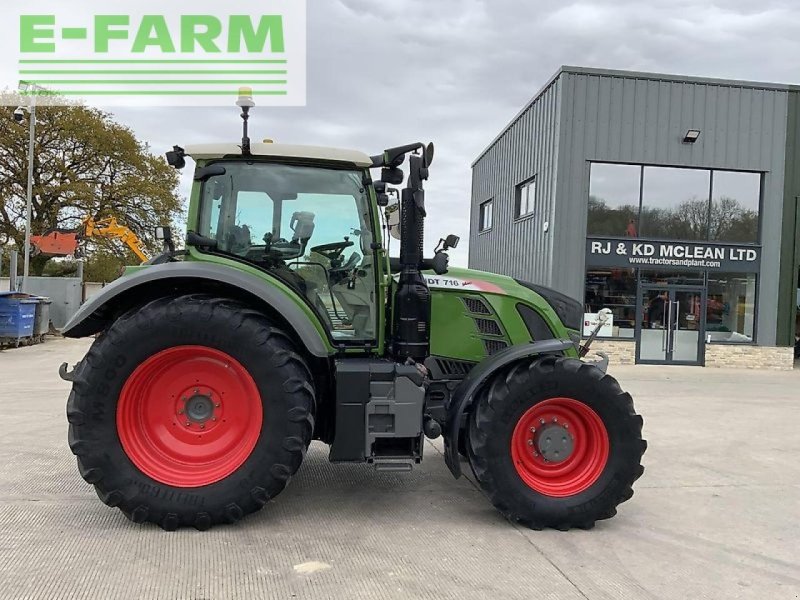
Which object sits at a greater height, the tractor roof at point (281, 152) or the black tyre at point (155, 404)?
the tractor roof at point (281, 152)

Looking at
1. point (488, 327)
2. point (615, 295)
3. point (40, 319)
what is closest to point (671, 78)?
point (615, 295)

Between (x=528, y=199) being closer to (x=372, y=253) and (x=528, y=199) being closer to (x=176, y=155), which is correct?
(x=372, y=253)

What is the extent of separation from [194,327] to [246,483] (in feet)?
3.27

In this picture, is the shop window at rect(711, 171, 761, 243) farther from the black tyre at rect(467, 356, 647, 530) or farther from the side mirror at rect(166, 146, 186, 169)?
the side mirror at rect(166, 146, 186, 169)

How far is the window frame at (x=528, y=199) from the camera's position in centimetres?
1592

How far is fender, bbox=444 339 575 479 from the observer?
13.5ft

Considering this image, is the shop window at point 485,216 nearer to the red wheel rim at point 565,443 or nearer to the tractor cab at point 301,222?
the tractor cab at point 301,222

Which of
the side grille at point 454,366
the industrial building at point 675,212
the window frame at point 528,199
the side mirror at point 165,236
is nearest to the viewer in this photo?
the side mirror at point 165,236

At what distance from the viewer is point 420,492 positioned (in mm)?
4742

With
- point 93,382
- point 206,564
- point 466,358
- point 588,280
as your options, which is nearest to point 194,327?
point 93,382

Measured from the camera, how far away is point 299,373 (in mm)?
3898

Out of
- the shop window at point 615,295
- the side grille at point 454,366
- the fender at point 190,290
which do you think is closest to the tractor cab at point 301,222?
the fender at point 190,290

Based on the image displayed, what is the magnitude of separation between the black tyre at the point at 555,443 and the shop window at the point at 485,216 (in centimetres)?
1685

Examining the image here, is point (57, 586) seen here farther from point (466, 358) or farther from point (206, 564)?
point (466, 358)
